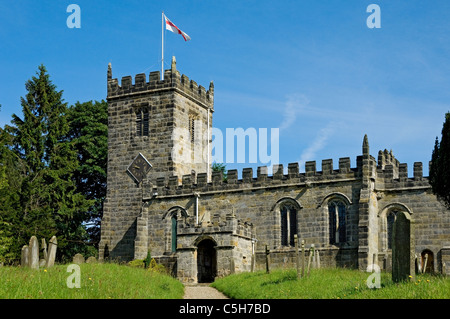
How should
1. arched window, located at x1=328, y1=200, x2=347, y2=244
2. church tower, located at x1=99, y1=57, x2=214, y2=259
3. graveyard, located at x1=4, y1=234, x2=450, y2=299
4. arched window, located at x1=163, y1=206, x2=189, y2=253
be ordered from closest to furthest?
graveyard, located at x1=4, y1=234, x2=450, y2=299
arched window, located at x1=328, y1=200, x2=347, y2=244
arched window, located at x1=163, y1=206, x2=189, y2=253
church tower, located at x1=99, y1=57, x2=214, y2=259

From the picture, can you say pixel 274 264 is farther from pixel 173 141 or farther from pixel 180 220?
pixel 173 141

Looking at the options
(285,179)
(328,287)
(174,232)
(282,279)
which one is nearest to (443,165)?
(282,279)

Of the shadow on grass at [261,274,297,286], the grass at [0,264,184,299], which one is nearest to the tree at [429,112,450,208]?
the shadow on grass at [261,274,297,286]

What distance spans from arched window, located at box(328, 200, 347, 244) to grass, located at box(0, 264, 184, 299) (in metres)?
13.3

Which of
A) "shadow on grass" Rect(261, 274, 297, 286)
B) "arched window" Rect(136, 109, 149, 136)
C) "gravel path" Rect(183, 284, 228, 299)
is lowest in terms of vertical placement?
"gravel path" Rect(183, 284, 228, 299)

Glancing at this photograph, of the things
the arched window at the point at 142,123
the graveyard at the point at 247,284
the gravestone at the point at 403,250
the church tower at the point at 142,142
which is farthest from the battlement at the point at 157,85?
the gravestone at the point at 403,250

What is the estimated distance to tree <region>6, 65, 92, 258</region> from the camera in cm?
4587

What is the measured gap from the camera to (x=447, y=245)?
33812 mm

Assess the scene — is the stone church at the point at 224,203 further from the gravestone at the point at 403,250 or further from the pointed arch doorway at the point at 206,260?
the gravestone at the point at 403,250

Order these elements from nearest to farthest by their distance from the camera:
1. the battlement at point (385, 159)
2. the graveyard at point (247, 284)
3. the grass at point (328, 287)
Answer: the grass at point (328, 287) → the graveyard at point (247, 284) → the battlement at point (385, 159)

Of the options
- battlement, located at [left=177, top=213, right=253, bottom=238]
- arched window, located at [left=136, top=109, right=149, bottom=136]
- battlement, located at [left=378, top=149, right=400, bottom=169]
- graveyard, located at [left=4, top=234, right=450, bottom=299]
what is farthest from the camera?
arched window, located at [left=136, top=109, right=149, bottom=136]

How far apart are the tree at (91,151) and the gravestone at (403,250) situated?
113 feet

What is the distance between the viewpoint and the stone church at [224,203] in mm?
34688

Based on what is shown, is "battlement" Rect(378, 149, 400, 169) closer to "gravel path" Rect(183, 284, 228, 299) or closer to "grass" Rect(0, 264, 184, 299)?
"gravel path" Rect(183, 284, 228, 299)
